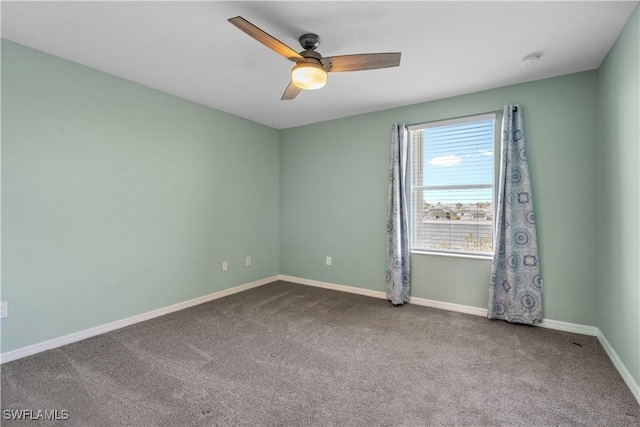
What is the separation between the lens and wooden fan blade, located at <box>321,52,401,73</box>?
1976 millimetres

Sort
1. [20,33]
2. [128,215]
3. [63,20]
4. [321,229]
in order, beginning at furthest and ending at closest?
[321,229] < [128,215] < [20,33] < [63,20]

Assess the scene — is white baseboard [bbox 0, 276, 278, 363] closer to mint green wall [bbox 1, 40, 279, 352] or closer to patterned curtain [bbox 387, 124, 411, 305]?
mint green wall [bbox 1, 40, 279, 352]

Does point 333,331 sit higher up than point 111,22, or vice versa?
point 111,22

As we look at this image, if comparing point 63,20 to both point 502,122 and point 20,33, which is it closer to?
point 20,33

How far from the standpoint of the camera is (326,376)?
6.86ft

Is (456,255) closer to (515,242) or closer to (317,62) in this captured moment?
(515,242)

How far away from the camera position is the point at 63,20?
2.03 metres

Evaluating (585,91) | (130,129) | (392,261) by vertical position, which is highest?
(585,91)

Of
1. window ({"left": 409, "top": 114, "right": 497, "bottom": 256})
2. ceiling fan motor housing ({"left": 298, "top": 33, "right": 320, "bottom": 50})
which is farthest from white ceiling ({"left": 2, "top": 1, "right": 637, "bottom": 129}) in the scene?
window ({"left": 409, "top": 114, "right": 497, "bottom": 256})

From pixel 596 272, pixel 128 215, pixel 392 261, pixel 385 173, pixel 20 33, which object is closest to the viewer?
pixel 20 33

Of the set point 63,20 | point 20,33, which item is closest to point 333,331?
point 63,20

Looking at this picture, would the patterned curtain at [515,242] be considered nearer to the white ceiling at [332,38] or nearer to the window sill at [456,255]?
the window sill at [456,255]

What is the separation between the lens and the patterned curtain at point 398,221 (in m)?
3.59

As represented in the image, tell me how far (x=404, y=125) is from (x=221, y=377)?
3.21 metres
